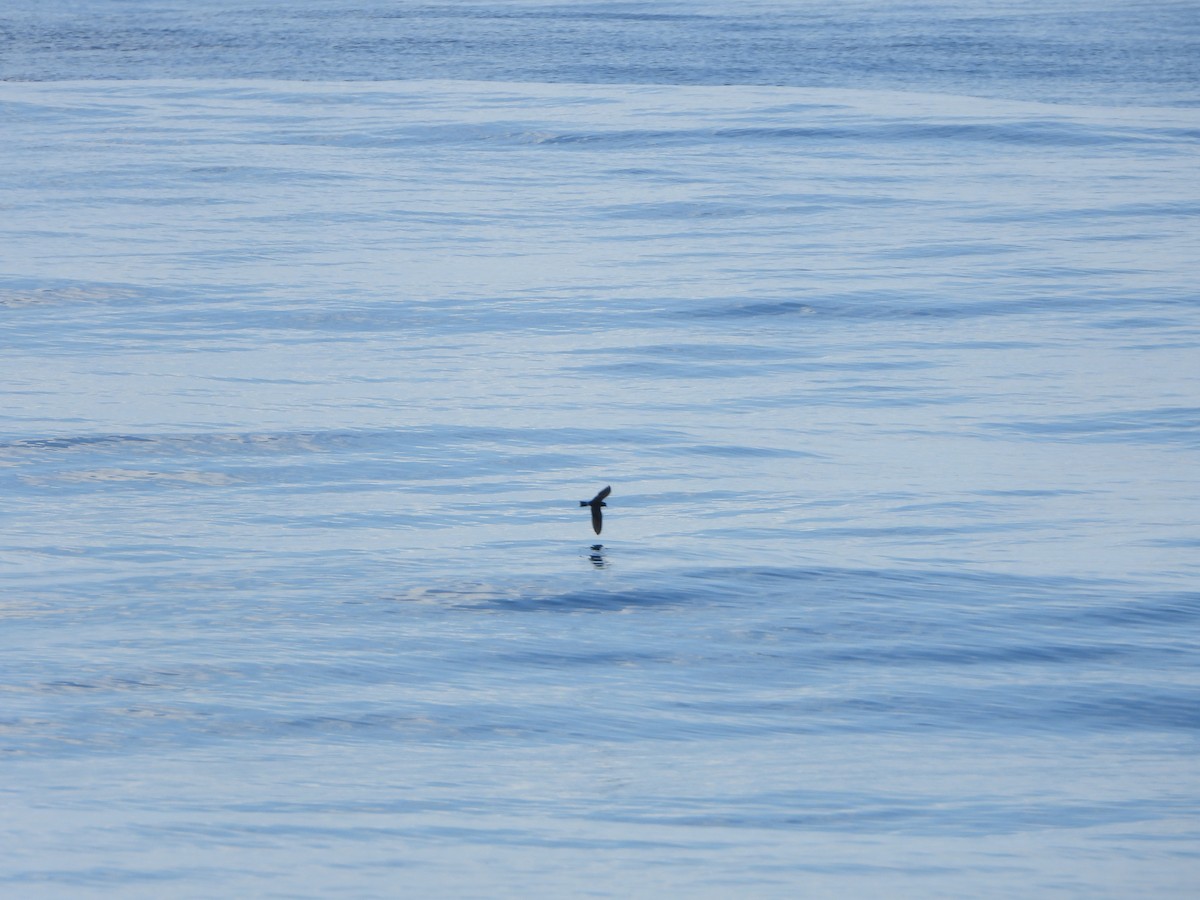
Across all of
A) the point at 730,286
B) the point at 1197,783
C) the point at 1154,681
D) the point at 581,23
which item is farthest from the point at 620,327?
the point at 581,23

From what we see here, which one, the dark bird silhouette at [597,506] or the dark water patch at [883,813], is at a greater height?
the dark bird silhouette at [597,506]

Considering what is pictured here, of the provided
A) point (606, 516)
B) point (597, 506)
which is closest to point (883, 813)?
point (597, 506)

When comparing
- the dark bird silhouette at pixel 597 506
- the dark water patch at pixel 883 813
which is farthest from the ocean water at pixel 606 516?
the dark bird silhouette at pixel 597 506

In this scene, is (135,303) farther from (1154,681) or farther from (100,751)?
(1154,681)

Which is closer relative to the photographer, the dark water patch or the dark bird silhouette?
the dark water patch

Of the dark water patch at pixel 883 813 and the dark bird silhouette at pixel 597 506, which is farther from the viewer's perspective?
the dark bird silhouette at pixel 597 506

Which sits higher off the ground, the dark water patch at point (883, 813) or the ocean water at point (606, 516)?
the ocean water at point (606, 516)

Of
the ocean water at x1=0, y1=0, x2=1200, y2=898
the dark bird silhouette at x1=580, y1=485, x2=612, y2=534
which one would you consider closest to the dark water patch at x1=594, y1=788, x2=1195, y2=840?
the ocean water at x1=0, y1=0, x2=1200, y2=898

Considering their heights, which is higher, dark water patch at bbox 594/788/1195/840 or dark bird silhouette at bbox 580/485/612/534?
dark bird silhouette at bbox 580/485/612/534

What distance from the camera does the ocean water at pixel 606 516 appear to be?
19.6ft

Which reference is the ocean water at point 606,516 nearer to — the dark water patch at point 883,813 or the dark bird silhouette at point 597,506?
the dark water patch at point 883,813

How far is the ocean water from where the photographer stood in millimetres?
5984

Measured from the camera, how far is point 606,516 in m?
8.97

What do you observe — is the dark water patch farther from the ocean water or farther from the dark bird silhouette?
the dark bird silhouette
